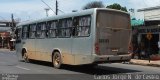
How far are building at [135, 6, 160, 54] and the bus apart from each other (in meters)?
11.9

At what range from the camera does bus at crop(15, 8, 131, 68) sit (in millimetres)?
17234

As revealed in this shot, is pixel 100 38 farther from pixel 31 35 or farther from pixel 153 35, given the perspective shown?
pixel 153 35

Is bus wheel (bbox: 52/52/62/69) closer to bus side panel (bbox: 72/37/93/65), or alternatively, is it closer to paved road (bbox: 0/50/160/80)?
paved road (bbox: 0/50/160/80)

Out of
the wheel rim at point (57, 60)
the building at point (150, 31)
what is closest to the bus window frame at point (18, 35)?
the wheel rim at point (57, 60)

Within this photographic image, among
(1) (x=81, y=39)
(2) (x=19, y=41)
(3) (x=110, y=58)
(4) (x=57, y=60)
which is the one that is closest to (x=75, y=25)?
(1) (x=81, y=39)

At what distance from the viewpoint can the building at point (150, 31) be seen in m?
30.9

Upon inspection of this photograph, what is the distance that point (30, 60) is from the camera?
25.4m

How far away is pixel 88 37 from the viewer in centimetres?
1739

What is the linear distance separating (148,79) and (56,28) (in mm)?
7141

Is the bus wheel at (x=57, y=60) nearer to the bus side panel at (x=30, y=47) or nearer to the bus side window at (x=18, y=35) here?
the bus side panel at (x=30, y=47)

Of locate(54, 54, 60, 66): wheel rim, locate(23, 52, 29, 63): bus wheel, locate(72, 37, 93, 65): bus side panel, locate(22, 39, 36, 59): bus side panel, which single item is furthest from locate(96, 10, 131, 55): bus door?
locate(23, 52, 29, 63): bus wheel

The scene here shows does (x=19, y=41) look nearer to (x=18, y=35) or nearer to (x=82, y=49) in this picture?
(x=18, y=35)

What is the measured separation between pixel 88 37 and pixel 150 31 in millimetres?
14938

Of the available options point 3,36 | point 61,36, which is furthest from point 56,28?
point 3,36
